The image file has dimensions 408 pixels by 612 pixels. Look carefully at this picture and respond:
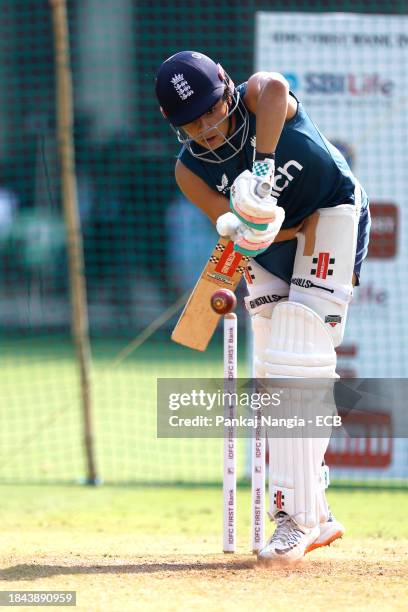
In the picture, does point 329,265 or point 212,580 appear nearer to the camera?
point 212,580

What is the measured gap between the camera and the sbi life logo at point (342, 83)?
743cm

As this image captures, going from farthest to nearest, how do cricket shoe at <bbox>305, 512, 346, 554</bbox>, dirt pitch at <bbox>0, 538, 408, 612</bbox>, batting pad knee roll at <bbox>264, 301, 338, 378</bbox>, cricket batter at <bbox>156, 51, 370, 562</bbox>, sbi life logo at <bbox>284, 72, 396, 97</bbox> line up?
sbi life logo at <bbox>284, 72, 396, 97</bbox>, cricket shoe at <bbox>305, 512, 346, 554</bbox>, batting pad knee roll at <bbox>264, 301, 338, 378</bbox>, cricket batter at <bbox>156, 51, 370, 562</bbox>, dirt pitch at <bbox>0, 538, 408, 612</bbox>

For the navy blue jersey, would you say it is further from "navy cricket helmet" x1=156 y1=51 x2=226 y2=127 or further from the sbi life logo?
the sbi life logo

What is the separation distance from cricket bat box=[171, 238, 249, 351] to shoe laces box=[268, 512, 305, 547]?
0.80m

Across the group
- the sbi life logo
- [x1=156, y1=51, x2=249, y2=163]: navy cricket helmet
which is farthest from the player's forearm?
the sbi life logo

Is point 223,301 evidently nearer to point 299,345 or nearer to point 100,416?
point 299,345

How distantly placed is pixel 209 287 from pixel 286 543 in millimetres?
1099

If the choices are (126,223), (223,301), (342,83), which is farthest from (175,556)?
A: (126,223)

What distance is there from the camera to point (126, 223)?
1584cm

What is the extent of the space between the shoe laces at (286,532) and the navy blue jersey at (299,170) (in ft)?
3.88

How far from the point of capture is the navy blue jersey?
4.50 meters

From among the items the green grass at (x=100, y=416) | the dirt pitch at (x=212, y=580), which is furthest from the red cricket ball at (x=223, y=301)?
the green grass at (x=100, y=416)

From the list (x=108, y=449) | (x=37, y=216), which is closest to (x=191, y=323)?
(x=108, y=449)

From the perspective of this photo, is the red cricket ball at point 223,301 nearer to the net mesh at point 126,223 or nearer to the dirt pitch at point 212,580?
the dirt pitch at point 212,580
